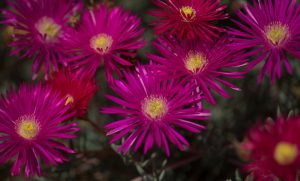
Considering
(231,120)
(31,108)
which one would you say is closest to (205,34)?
(31,108)

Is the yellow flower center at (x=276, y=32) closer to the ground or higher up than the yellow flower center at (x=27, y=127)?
higher up

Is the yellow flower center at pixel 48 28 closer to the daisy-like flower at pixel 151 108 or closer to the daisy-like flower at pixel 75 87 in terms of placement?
the daisy-like flower at pixel 75 87

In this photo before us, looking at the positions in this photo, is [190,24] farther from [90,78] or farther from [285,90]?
[285,90]

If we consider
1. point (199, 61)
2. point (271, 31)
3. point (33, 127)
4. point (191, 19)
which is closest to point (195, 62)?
point (199, 61)

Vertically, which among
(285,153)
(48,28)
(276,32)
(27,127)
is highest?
(48,28)

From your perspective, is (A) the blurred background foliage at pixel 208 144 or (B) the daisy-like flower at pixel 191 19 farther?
(A) the blurred background foliage at pixel 208 144

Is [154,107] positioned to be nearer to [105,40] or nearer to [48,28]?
[105,40]

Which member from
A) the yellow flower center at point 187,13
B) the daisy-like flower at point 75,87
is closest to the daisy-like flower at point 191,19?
the yellow flower center at point 187,13
